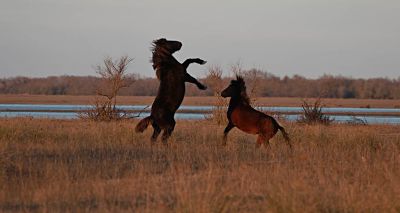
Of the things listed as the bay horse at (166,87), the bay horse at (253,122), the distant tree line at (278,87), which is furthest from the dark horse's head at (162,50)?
the distant tree line at (278,87)

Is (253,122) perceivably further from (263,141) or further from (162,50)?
(162,50)

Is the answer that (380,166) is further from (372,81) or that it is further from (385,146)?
(372,81)

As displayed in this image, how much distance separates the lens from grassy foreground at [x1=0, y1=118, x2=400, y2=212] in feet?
24.6

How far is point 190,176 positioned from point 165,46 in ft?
14.6

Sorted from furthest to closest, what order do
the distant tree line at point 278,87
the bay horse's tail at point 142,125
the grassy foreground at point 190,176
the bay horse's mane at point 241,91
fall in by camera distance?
the distant tree line at point 278,87 → the bay horse's mane at point 241,91 → the bay horse's tail at point 142,125 → the grassy foreground at point 190,176

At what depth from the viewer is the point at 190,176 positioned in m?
9.27

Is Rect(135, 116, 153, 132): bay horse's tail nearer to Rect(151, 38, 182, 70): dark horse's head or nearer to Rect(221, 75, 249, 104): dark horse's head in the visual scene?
Rect(151, 38, 182, 70): dark horse's head

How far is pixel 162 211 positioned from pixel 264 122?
6130 millimetres

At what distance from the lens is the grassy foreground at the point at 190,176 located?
7.49 metres

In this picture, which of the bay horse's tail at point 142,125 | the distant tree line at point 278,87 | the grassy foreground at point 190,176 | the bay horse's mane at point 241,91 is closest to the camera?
the grassy foreground at point 190,176

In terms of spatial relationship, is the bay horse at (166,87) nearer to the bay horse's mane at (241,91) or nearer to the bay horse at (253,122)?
the bay horse's mane at (241,91)

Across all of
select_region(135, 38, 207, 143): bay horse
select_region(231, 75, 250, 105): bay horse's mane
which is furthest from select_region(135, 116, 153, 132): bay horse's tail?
select_region(231, 75, 250, 105): bay horse's mane

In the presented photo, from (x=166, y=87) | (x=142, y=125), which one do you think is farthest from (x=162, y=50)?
(x=142, y=125)

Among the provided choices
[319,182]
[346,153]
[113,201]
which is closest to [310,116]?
[346,153]
